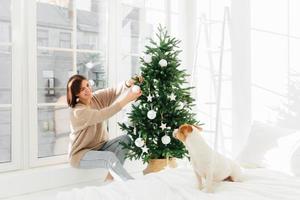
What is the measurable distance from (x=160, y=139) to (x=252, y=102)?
104cm

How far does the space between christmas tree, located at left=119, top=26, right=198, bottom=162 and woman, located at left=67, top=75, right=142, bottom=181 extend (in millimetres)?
131

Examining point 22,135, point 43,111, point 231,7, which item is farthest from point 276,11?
point 22,135

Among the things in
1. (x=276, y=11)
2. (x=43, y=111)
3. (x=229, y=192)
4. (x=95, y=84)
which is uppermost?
(x=276, y=11)

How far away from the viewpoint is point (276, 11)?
3.35 meters

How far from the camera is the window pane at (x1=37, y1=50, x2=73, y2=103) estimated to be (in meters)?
3.30

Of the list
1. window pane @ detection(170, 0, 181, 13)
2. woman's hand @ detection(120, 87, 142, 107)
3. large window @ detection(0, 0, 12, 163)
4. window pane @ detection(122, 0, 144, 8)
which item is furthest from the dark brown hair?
window pane @ detection(170, 0, 181, 13)

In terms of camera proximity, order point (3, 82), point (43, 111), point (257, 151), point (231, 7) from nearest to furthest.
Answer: point (257, 151), point (3, 82), point (43, 111), point (231, 7)

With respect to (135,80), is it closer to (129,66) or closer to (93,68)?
(93,68)

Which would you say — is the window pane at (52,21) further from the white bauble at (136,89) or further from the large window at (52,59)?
the white bauble at (136,89)

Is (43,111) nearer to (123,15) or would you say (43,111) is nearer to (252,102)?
(123,15)

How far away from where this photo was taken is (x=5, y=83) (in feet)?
10.2

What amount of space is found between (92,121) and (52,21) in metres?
1.07

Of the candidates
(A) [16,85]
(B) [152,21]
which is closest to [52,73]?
(A) [16,85]

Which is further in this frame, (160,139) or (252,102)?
(252,102)
